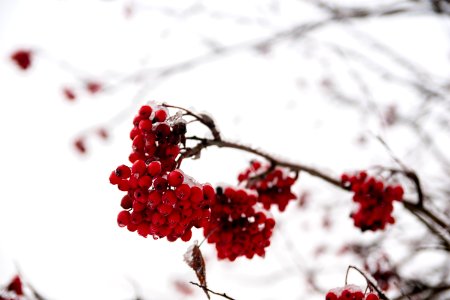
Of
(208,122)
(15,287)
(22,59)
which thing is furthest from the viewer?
(22,59)

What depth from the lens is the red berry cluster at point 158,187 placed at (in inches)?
46.5

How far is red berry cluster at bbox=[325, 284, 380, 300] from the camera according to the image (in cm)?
127

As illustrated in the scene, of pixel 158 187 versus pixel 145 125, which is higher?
pixel 145 125

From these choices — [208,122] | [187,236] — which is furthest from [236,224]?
[208,122]

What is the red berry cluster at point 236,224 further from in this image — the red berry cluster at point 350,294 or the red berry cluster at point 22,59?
the red berry cluster at point 22,59

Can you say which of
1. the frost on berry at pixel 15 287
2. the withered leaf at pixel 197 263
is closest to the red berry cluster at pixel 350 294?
the withered leaf at pixel 197 263

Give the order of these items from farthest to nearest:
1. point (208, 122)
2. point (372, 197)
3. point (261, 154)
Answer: point (372, 197)
point (261, 154)
point (208, 122)

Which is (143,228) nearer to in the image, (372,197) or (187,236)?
(187,236)

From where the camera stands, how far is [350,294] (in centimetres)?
130

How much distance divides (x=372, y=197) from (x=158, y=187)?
55.7 inches

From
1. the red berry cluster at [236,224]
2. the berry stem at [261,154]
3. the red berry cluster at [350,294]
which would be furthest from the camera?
the red berry cluster at [236,224]

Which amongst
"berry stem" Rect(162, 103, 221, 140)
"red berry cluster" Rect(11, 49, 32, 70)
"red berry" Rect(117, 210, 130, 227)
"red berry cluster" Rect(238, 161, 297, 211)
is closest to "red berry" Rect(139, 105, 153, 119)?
"berry stem" Rect(162, 103, 221, 140)

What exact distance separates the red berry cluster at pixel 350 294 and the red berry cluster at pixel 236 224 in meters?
0.45

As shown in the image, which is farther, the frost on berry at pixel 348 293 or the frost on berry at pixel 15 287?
the frost on berry at pixel 15 287
